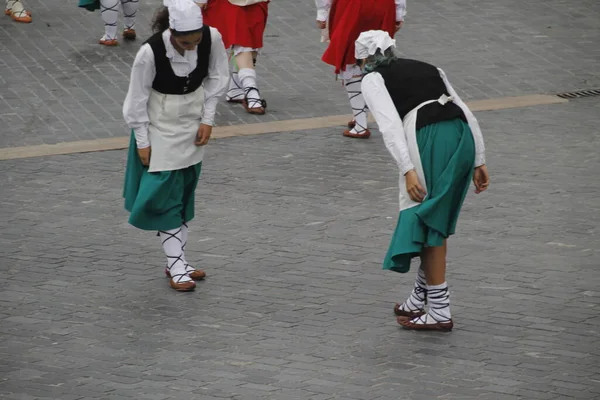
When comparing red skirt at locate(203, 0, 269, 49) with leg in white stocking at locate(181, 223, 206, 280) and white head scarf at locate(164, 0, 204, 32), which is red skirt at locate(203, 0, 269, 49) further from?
white head scarf at locate(164, 0, 204, 32)

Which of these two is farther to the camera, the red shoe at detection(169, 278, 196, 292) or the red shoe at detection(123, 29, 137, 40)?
the red shoe at detection(123, 29, 137, 40)

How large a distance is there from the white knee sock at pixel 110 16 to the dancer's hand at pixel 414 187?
715 centimetres

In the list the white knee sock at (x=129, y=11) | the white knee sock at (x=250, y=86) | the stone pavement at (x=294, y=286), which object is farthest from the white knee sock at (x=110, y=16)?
the stone pavement at (x=294, y=286)

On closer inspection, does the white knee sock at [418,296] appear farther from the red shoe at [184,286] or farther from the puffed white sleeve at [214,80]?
the puffed white sleeve at [214,80]

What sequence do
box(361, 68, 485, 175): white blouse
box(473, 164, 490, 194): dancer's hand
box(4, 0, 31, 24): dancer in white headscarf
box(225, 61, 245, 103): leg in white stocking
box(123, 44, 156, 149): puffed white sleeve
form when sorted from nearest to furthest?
1. box(361, 68, 485, 175): white blouse
2. box(473, 164, 490, 194): dancer's hand
3. box(123, 44, 156, 149): puffed white sleeve
4. box(225, 61, 245, 103): leg in white stocking
5. box(4, 0, 31, 24): dancer in white headscarf

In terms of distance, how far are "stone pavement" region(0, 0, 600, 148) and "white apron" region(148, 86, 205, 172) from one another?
342cm

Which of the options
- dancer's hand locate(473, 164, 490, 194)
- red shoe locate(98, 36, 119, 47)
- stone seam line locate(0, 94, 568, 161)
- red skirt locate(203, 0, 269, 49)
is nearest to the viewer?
dancer's hand locate(473, 164, 490, 194)

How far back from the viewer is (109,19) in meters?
13.7

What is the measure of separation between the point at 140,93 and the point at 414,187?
5.72 ft

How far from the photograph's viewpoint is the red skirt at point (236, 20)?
11.6 metres

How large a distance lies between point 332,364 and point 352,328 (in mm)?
540

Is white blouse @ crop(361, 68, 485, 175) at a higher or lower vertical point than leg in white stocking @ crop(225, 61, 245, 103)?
higher

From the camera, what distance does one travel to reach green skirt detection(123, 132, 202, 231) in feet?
25.5

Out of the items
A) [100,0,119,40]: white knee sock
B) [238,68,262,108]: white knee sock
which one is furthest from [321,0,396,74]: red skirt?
[100,0,119,40]: white knee sock
